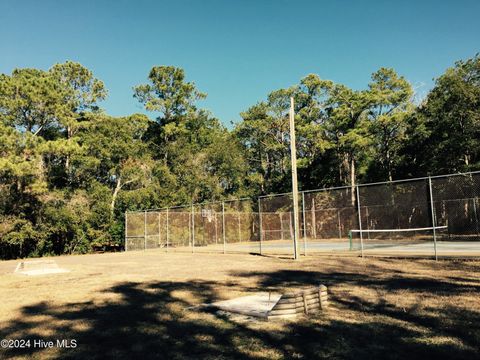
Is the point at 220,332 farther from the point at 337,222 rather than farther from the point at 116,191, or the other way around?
the point at 116,191

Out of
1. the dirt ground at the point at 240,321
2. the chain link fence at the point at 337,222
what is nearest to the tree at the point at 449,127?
the chain link fence at the point at 337,222

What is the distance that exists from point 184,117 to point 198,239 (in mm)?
22134

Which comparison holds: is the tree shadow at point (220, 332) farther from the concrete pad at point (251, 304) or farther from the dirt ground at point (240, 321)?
the concrete pad at point (251, 304)

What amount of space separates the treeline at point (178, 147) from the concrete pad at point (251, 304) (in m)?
19.8

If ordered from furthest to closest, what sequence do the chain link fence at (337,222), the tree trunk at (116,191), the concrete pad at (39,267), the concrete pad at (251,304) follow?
the tree trunk at (116,191), the chain link fence at (337,222), the concrete pad at (39,267), the concrete pad at (251,304)

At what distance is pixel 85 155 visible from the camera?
32.9 meters

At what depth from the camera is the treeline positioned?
2631 centimetres

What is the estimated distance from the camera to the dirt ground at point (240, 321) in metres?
4.87

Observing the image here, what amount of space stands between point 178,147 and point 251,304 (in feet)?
116

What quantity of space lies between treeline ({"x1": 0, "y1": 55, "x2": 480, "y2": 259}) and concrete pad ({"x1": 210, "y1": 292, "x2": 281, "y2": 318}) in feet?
65.0

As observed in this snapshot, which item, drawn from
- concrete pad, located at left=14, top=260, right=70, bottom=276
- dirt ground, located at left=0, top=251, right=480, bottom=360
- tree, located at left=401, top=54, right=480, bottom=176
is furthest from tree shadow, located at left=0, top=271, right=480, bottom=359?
tree, located at left=401, top=54, right=480, bottom=176

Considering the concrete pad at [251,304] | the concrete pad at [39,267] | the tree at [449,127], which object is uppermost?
the tree at [449,127]

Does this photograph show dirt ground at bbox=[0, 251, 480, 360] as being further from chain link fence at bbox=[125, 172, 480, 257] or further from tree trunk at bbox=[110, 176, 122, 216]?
tree trunk at bbox=[110, 176, 122, 216]

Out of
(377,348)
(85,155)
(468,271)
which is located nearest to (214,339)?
(377,348)
